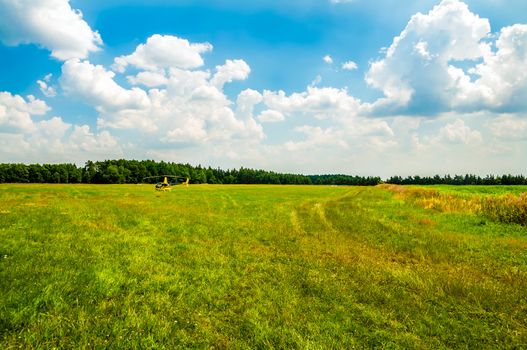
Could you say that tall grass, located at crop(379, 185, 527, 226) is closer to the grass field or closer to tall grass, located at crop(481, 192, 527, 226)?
tall grass, located at crop(481, 192, 527, 226)

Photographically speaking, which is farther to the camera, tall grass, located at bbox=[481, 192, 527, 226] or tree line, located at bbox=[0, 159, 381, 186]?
tree line, located at bbox=[0, 159, 381, 186]

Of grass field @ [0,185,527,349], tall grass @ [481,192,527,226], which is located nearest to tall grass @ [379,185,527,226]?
tall grass @ [481,192,527,226]

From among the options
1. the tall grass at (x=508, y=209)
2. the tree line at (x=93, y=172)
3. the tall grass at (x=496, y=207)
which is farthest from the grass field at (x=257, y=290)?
the tree line at (x=93, y=172)

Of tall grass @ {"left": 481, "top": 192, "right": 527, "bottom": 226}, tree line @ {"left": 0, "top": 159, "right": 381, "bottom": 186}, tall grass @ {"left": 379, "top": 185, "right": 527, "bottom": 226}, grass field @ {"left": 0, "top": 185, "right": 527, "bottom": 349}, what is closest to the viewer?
grass field @ {"left": 0, "top": 185, "right": 527, "bottom": 349}

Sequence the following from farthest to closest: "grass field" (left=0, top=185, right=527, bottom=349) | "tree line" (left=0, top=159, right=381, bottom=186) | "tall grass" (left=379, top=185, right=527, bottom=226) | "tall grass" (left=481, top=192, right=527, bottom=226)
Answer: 1. "tree line" (left=0, top=159, right=381, bottom=186)
2. "tall grass" (left=379, top=185, right=527, bottom=226)
3. "tall grass" (left=481, top=192, right=527, bottom=226)
4. "grass field" (left=0, top=185, right=527, bottom=349)

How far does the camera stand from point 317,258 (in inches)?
437

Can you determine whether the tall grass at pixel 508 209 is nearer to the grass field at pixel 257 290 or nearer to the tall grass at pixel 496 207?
the tall grass at pixel 496 207

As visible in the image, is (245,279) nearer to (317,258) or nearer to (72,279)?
(317,258)

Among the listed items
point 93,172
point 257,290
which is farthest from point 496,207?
point 93,172

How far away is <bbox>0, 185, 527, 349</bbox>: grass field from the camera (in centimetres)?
571

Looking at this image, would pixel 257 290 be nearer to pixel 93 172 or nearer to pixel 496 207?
pixel 496 207

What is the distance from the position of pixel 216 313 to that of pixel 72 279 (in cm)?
420

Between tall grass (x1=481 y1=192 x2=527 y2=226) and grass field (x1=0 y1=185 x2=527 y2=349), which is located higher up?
tall grass (x1=481 y1=192 x2=527 y2=226)

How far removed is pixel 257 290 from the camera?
792 centimetres
